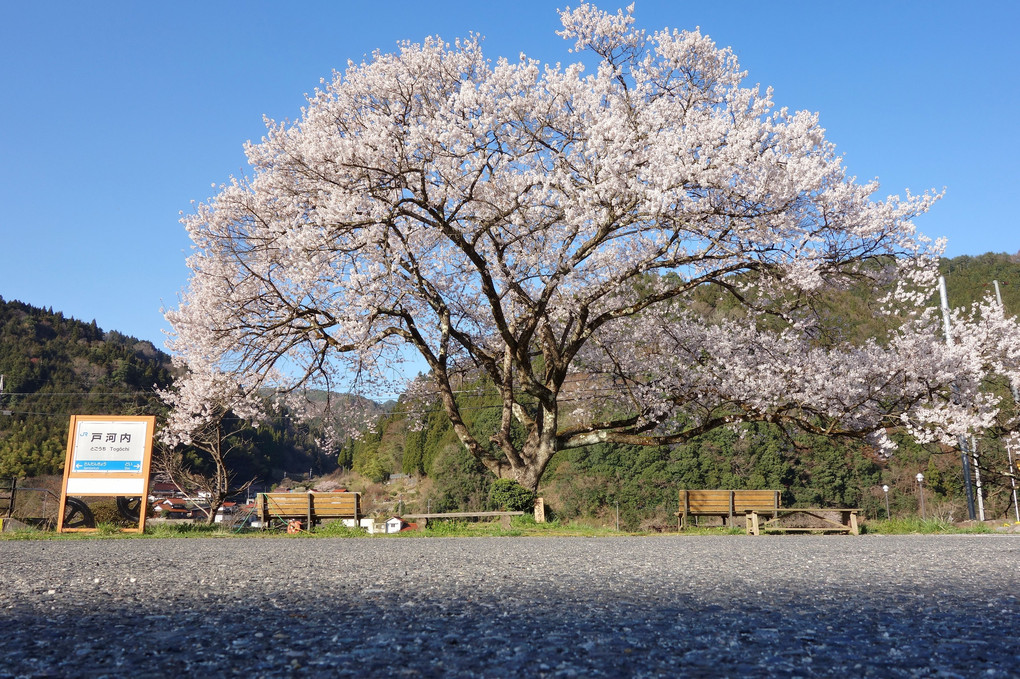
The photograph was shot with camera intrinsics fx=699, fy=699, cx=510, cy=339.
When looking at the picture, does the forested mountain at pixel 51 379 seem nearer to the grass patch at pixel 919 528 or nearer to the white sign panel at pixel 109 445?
the white sign panel at pixel 109 445

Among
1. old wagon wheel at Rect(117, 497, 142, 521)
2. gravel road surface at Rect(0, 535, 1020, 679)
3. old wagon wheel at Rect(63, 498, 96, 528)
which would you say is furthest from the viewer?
old wagon wheel at Rect(117, 497, 142, 521)

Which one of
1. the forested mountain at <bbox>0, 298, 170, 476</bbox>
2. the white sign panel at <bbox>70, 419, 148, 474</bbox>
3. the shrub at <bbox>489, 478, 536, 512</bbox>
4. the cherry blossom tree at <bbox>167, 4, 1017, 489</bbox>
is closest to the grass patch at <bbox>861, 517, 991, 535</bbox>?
the cherry blossom tree at <bbox>167, 4, 1017, 489</bbox>

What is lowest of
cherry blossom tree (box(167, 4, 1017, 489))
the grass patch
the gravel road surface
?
the grass patch

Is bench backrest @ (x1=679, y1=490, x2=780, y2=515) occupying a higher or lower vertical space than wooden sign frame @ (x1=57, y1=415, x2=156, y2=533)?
lower

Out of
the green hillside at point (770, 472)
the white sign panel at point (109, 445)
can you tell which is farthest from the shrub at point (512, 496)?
the green hillside at point (770, 472)

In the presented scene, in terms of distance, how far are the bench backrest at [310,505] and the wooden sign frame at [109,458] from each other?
2.41 meters

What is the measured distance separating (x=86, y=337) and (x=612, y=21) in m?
89.8

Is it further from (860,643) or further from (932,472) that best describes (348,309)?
(932,472)

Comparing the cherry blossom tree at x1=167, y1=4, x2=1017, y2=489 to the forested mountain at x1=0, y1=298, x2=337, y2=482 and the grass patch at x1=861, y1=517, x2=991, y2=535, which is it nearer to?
the grass patch at x1=861, y1=517, x2=991, y2=535

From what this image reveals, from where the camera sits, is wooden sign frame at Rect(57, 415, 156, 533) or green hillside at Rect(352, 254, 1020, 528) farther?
green hillside at Rect(352, 254, 1020, 528)

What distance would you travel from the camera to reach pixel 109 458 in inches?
473

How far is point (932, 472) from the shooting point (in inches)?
1350

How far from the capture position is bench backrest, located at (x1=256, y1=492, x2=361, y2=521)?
13.9 meters

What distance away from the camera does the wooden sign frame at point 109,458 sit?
11.9 metres
